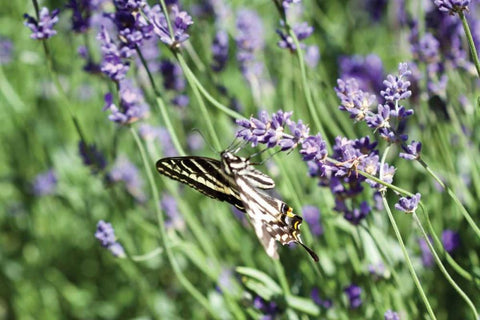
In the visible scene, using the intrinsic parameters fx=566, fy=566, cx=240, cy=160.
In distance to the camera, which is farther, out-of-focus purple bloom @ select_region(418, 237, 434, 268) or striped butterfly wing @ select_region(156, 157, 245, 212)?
out-of-focus purple bloom @ select_region(418, 237, 434, 268)

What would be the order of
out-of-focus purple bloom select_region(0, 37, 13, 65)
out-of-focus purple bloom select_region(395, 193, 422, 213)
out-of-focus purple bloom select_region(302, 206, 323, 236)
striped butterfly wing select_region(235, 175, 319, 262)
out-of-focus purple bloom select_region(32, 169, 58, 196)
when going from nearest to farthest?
out-of-focus purple bloom select_region(395, 193, 422, 213) → striped butterfly wing select_region(235, 175, 319, 262) → out-of-focus purple bloom select_region(302, 206, 323, 236) → out-of-focus purple bloom select_region(32, 169, 58, 196) → out-of-focus purple bloom select_region(0, 37, 13, 65)

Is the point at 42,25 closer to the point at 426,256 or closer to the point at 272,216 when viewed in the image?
the point at 272,216

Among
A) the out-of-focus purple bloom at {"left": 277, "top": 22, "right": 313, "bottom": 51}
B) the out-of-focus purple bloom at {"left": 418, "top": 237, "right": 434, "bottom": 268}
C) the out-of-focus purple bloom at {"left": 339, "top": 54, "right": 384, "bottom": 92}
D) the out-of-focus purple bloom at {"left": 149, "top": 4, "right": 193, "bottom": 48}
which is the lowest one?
the out-of-focus purple bloom at {"left": 418, "top": 237, "right": 434, "bottom": 268}

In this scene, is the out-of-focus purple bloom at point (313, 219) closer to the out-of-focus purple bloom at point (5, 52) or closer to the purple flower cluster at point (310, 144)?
the purple flower cluster at point (310, 144)

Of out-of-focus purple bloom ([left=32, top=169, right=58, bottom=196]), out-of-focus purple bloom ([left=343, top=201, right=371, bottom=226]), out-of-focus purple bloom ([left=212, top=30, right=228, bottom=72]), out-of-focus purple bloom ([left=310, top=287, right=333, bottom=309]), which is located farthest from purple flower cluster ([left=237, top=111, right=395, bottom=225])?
out-of-focus purple bloom ([left=32, top=169, right=58, bottom=196])

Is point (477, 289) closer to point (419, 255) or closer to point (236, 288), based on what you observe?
point (419, 255)

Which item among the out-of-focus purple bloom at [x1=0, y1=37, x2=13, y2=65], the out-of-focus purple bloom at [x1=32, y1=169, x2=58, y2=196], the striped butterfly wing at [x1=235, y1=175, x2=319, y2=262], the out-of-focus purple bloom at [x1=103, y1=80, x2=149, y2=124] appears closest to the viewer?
the striped butterfly wing at [x1=235, y1=175, x2=319, y2=262]

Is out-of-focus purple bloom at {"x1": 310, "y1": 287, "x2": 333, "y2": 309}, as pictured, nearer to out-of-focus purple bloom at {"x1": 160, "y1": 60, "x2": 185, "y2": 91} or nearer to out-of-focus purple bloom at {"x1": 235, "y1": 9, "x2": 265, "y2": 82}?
out-of-focus purple bloom at {"x1": 235, "y1": 9, "x2": 265, "y2": 82}

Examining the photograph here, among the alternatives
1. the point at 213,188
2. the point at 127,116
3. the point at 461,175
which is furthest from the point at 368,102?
the point at 461,175
